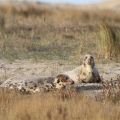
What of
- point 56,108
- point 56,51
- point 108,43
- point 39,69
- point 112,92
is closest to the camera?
point 56,108

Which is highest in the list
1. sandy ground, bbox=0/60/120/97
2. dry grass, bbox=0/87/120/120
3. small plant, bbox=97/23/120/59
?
small plant, bbox=97/23/120/59

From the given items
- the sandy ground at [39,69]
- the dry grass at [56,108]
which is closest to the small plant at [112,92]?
the dry grass at [56,108]

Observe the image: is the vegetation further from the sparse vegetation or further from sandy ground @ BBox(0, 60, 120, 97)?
sandy ground @ BBox(0, 60, 120, 97)

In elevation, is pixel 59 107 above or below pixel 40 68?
below

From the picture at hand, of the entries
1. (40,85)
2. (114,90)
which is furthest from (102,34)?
(114,90)

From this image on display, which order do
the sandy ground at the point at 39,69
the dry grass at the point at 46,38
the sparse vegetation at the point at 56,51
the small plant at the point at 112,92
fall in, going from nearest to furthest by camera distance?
the sparse vegetation at the point at 56,51
the small plant at the point at 112,92
the sandy ground at the point at 39,69
the dry grass at the point at 46,38

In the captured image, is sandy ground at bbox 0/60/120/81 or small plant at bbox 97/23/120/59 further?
small plant at bbox 97/23/120/59

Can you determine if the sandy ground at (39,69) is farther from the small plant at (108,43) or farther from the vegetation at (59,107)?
the vegetation at (59,107)

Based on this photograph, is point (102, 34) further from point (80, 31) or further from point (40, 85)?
point (80, 31)

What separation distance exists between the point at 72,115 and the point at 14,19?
22996mm

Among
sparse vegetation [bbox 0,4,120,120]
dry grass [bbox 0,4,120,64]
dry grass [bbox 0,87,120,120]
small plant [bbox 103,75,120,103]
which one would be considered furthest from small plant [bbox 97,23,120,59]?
dry grass [bbox 0,87,120,120]

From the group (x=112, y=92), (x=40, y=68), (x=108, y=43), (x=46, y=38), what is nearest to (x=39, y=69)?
(x=40, y=68)

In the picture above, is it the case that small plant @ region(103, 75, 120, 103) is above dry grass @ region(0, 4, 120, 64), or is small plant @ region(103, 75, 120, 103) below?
below

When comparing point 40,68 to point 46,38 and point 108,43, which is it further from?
point 46,38
